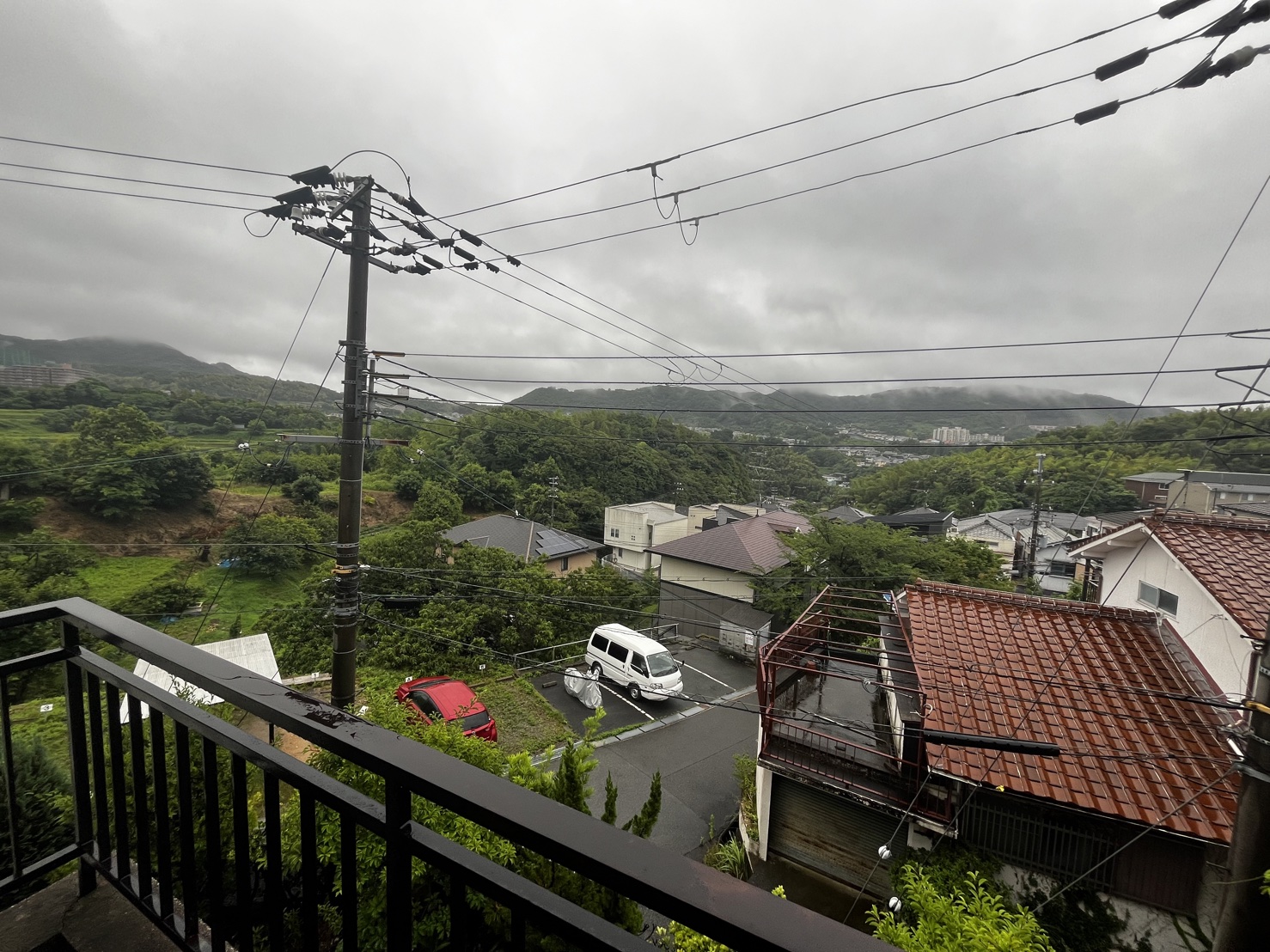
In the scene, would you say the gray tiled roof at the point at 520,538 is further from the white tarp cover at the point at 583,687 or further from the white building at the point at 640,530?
the white tarp cover at the point at 583,687

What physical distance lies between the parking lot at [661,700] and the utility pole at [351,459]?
4673mm

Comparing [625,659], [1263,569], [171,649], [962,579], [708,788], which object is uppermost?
[171,649]

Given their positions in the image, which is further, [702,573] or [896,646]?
[702,573]

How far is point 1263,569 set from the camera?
15.6 feet

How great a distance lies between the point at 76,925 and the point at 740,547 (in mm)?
15140

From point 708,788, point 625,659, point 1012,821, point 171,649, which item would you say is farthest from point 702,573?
point 171,649

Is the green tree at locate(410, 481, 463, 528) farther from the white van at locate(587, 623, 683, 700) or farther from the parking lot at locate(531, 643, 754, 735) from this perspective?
the white van at locate(587, 623, 683, 700)

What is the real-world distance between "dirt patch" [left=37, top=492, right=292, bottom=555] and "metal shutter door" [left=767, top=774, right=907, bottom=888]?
69.0 ft

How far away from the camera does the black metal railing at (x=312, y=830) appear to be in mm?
526

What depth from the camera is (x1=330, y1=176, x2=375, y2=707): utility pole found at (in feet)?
15.2

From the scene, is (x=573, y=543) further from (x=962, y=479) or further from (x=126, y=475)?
(x=962, y=479)

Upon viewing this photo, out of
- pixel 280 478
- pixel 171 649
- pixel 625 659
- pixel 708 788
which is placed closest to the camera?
pixel 171 649

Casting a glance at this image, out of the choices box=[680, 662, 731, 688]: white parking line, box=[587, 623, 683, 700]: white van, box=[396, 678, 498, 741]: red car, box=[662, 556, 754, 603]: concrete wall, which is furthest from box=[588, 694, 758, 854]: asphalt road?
box=[662, 556, 754, 603]: concrete wall

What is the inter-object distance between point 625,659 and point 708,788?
310 centimetres
